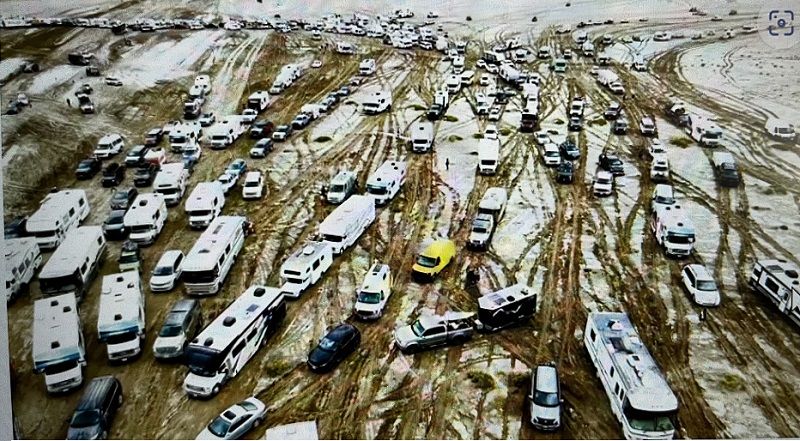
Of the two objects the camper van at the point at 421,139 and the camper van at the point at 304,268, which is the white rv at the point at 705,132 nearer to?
the camper van at the point at 421,139

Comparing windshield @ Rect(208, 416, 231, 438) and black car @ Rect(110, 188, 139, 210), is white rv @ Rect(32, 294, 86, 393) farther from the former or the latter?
black car @ Rect(110, 188, 139, 210)

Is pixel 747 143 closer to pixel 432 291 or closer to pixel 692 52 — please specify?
pixel 692 52

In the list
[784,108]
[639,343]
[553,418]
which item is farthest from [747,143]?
[553,418]

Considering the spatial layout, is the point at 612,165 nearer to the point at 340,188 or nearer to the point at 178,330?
the point at 340,188

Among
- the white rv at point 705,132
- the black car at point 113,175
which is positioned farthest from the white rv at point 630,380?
the black car at point 113,175

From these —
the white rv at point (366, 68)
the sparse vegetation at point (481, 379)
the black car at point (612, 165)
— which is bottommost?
the sparse vegetation at point (481, 379)

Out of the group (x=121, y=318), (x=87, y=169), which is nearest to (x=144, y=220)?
(x=121, y=318)
